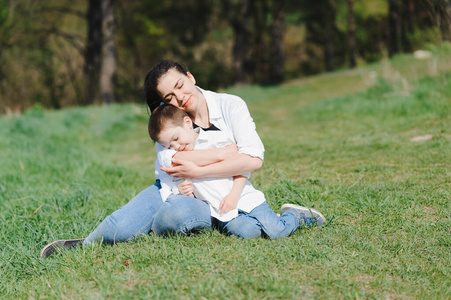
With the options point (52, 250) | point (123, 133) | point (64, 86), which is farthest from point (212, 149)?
point (64, 86)

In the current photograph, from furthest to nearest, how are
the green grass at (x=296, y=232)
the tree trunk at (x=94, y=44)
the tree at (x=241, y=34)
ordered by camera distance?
the tree at (x=241, y=34) → the tree trunk at (x=94, y=44) → the green grass at (x=296, y=232)

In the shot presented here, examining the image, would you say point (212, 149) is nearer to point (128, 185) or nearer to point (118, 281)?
point (118, 281)

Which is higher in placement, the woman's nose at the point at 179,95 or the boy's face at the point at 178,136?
the woman's nose at the point at 179,95

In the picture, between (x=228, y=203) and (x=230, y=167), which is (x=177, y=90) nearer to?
(x=230, y=167)

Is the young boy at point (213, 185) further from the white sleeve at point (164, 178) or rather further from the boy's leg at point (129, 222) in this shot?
the boy's leg at point (129, 222)

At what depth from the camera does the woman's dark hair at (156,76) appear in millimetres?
3177

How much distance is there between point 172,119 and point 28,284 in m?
1.40

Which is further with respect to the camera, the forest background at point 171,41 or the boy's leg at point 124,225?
the forest background at point 171,41

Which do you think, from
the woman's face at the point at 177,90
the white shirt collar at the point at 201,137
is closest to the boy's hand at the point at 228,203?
the white shirt collar at the point at 201,137

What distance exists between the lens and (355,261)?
270 centimetres

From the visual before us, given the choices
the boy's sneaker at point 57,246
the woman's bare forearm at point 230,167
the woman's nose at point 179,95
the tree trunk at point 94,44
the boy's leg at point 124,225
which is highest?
the tree trunk at point 94,44

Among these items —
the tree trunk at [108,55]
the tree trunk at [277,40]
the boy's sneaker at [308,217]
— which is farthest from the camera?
the tree trunk at [277,40]

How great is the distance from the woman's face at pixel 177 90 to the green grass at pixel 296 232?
95cm

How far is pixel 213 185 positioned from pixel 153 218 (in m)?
0.50
